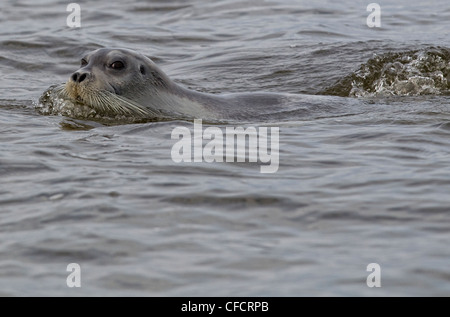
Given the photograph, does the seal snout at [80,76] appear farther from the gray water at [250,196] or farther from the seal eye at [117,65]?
the gray water at [250,196]

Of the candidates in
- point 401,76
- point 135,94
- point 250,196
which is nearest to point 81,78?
point 135,94

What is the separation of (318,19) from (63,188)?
9.73 meters

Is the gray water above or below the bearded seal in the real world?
below

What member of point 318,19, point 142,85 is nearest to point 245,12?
point 318,19

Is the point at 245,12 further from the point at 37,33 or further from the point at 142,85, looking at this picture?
the point at 142,85

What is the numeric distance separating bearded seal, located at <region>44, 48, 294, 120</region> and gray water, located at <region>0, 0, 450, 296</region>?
0.25 meters

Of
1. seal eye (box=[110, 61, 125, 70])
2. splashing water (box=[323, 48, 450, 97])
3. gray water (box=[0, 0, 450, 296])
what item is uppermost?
splashing water (box=[323, 48, 450, 97])

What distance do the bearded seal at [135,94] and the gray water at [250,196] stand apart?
0.81 ft

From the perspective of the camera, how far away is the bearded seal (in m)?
8.41

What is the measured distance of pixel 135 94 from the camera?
866 centimetres

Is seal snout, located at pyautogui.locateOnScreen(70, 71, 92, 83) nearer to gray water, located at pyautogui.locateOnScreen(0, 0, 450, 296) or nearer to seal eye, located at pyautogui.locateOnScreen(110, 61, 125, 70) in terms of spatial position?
seal eye, located at pyautogui.locateOnScreen(110, 61, 125, 70)

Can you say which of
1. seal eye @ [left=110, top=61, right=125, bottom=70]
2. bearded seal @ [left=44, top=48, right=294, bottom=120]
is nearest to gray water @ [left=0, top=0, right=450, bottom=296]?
bearded seal @ [left=44, top=48, right=294, bottom=120]

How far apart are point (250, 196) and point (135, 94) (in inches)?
121

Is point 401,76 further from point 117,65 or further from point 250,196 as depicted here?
point 250,196
